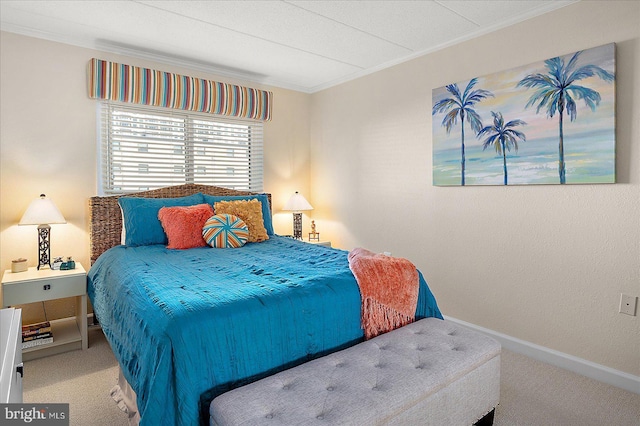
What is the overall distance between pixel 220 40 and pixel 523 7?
2.24 metres

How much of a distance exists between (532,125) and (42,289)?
353cm

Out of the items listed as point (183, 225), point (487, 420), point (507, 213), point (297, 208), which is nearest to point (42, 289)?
point (183, 225)

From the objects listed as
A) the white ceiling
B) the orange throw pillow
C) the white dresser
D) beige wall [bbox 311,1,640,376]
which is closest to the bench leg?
beige wall [bbox 311,1,640,376]

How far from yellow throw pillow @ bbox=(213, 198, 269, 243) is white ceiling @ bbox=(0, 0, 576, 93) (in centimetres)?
136

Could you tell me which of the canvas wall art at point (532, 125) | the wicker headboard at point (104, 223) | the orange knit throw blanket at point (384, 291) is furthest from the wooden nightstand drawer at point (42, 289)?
the canvas wall art at point (532, 125)

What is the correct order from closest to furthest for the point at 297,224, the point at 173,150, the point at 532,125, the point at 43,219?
the point at 532,125 < the point at 43,219 < the point at 173,150 < the point at 297,224

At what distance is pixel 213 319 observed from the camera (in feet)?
4.74

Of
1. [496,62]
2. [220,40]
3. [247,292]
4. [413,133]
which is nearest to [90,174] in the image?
[220,40]

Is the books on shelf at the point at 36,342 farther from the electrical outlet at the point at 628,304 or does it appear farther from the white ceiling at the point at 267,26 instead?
the electrical outlet at the point at 628,304

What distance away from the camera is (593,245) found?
7.54 feet

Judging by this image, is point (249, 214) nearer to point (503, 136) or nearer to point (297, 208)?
point (297, 208)

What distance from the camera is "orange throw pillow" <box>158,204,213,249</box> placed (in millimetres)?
2883

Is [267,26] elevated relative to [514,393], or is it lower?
elevated

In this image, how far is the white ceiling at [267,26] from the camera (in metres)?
2.46
